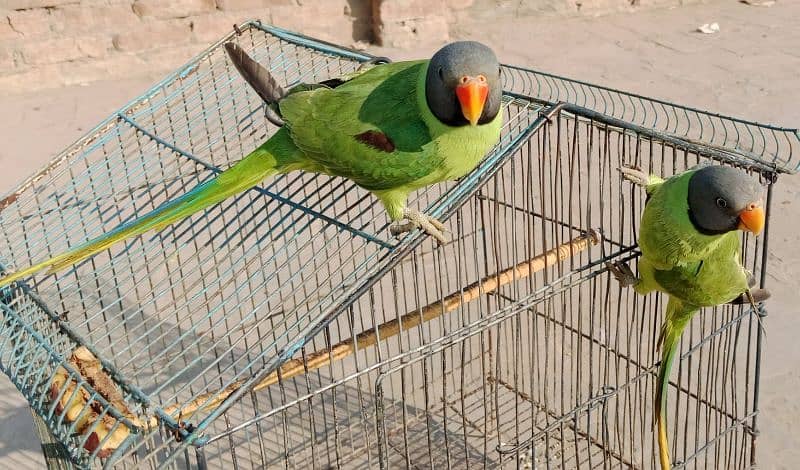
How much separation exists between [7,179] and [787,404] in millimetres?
3542

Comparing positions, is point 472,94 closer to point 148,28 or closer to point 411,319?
point 411,319

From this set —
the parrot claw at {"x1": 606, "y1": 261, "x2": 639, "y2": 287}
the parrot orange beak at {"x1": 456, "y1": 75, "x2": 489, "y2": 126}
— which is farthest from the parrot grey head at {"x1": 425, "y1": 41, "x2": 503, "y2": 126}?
the parrot claw at {"x1": 606, "y1": 261, "x2": 639, "y2": 287}

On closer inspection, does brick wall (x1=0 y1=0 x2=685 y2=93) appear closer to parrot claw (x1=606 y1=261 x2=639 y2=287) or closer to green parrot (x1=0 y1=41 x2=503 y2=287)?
green parrot (x1=0 y1=41 x2=503 y2=287)

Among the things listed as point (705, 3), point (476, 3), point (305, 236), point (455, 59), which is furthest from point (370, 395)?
point (705, 3)

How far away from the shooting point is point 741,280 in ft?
5.33

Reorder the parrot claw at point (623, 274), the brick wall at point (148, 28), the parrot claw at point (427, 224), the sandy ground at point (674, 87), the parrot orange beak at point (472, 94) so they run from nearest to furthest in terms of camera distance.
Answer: the parrot orange beak at point (472, 94), the parrot claw at point (427, 224), the parrot claw at point (623, 274), the sandy ground at point (674, 87), the brick wall at point (148, 28)

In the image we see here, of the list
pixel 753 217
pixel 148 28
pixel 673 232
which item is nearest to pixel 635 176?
pixel 673 232

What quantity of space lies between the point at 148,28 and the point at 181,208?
Answer: 12.8 feet

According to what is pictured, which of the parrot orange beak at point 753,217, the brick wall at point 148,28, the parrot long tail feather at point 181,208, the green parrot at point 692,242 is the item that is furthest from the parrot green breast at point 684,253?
the brick wall at point 148,28

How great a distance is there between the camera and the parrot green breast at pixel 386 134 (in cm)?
148

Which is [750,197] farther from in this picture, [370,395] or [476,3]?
[476,3]

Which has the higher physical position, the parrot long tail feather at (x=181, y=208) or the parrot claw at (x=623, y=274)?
the parrot long tail feather at (x=181, y=208)

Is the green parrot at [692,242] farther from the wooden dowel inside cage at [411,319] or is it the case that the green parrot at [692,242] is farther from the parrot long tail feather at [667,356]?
the wooden dowel inside cage at [411,319]

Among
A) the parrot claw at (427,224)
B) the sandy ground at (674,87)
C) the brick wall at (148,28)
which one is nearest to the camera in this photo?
the parrot claw at (427,224)
